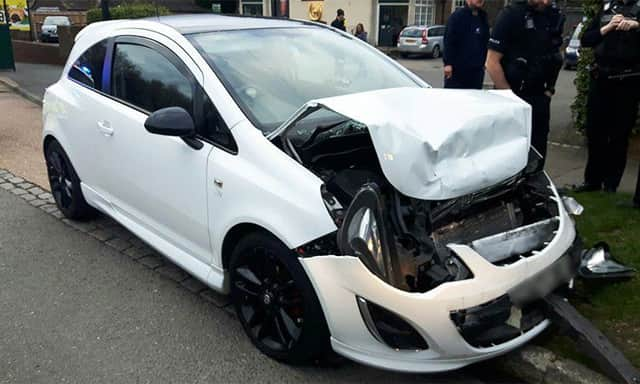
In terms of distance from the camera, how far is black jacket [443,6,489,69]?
601cm

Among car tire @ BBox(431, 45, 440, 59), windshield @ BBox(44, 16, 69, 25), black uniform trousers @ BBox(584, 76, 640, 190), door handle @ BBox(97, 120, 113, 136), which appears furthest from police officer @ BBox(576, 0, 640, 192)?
windshield @ BBox(44, 16, 69, 25)

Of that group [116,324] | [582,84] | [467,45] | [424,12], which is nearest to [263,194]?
[116,324]

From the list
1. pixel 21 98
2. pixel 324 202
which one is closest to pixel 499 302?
pixel 324 202

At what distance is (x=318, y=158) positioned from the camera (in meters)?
3.05

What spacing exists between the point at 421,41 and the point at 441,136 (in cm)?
2510

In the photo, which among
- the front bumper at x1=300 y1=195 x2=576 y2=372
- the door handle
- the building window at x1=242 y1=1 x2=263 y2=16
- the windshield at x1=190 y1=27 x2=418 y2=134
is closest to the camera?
the front bumper at x1=300 y1=195 x2=576 y2=372

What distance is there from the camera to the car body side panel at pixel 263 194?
275 cm

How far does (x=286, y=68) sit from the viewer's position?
366 cm

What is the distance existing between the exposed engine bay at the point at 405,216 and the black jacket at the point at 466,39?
3.02 m

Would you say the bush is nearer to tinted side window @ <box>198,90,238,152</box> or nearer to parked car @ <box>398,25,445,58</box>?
tinted side window @ <box>198,90,238,152</box>

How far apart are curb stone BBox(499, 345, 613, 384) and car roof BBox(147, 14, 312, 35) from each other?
2.62 metres

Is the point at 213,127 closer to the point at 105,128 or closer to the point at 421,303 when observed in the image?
the point at 105,128

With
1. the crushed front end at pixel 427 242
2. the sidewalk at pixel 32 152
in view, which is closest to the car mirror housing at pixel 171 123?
the crushed front end at pixel 427 242

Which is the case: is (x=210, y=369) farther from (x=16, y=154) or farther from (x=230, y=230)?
(x=16, y=154)
